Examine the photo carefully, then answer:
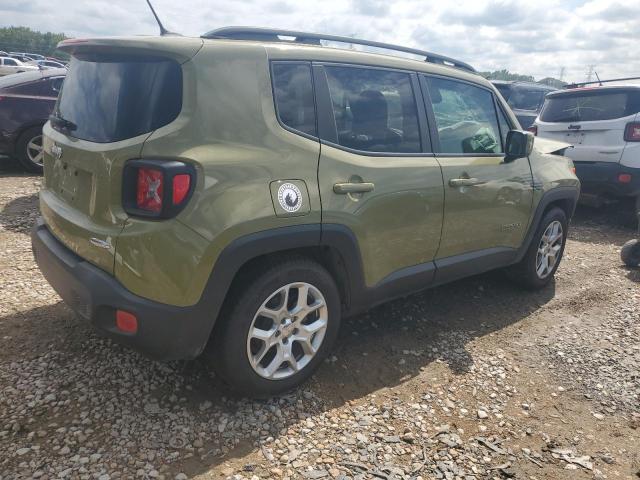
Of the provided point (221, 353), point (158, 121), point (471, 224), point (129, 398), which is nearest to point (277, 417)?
point (221, 353)

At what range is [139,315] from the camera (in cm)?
223

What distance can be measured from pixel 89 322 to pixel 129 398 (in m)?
0.56

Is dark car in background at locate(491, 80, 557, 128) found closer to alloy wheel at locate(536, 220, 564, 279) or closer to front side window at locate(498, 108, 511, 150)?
alloy wheel at locate(536, 220, 564, 279)

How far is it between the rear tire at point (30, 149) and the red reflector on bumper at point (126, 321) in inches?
245

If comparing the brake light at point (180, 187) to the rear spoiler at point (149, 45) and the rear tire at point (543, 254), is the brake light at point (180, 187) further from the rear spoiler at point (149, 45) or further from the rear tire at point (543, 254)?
the rear tire at point (543, 254)

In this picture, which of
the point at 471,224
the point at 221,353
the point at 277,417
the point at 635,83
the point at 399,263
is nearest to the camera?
the point at 221,353

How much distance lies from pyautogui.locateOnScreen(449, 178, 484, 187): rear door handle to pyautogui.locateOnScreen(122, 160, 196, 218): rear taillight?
6.03ft

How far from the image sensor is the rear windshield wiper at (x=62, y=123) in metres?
2.62

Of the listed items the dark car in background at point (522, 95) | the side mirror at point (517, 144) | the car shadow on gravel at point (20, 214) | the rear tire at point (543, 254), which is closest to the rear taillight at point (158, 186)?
the side mirror at point (517, 144)

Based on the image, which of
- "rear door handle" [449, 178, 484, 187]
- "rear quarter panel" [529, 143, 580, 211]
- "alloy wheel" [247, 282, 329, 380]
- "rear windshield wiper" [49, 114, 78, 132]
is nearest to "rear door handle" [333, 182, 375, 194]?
"alloy wheel" [247, 282, 329, 380]

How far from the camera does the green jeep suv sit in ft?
7.31

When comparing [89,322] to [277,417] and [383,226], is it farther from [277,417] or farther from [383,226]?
[383,226]

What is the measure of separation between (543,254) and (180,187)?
358 cm

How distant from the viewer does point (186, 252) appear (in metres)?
2.21
